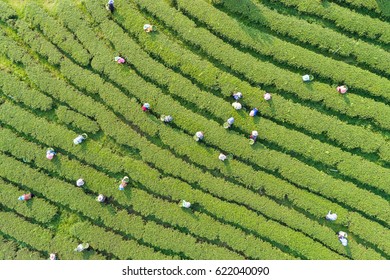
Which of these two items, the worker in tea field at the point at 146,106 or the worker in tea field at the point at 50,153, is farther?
the worker in tea field at the point at 146,106

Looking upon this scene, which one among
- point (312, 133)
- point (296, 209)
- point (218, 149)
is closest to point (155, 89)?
point (218, 149)

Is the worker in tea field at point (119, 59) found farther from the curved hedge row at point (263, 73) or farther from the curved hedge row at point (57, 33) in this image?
the curved hedge row at point (263, 73)

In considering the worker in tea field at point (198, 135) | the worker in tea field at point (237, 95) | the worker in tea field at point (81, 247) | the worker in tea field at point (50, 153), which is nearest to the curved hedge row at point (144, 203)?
the worker in tea field at point (50, 153)

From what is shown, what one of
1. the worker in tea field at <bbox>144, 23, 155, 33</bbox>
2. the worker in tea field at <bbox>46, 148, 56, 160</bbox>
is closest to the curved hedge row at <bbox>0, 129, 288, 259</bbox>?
the worker in tea field at <bbox>46, 148, 56, 160</bbox>

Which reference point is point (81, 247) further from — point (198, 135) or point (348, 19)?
point (348, 19)

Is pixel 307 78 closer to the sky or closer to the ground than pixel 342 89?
closer to the sky

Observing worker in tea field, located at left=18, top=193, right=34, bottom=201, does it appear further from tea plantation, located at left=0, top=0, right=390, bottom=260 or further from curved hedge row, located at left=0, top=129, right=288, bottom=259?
curved hedge row, located at left=0, top=129, right=288, bottom=259

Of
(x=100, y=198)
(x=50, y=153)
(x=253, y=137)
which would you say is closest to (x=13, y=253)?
(x=100, y=198)

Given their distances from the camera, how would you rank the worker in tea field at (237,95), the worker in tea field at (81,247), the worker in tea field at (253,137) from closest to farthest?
the worker in tea field at (81,247) → the worker in tea field at (253,137) → the worker in tea field at (237,95)

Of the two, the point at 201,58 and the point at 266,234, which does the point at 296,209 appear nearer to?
the point at 266,234
